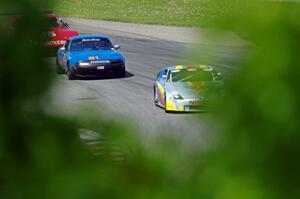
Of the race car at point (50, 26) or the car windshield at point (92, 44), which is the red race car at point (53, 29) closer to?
the race car at point (50, 26)

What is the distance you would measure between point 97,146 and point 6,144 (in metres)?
0.12

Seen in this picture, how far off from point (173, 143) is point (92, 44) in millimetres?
23369

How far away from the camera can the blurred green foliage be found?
2.88 ft

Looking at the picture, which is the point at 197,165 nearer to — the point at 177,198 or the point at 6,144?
the point at 177,198

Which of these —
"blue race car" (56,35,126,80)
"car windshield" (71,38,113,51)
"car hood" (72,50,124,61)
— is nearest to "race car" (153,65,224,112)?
"blue race car" (56,35,126,80)

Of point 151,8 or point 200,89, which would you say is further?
point 151,8

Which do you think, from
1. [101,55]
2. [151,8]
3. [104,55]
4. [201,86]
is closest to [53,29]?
[201,86]

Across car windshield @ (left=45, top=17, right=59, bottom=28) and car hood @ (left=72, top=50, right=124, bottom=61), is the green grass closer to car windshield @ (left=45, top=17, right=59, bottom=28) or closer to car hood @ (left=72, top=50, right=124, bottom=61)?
car windshield @ (left=45, top=17, right=59, bottom=28)

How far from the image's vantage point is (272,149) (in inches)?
34.8

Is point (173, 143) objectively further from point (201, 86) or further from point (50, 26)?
point (50, 26)

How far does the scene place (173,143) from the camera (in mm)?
958

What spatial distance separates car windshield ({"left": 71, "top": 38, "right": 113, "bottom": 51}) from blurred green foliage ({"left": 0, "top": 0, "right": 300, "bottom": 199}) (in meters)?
21.3

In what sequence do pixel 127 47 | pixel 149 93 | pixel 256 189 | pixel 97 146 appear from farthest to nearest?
pixel 127 47
pixel 149 93
pixel 97 146
pixel 256 189

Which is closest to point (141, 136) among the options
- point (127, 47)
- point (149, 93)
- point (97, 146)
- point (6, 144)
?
point (97, 146)
